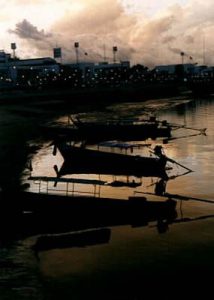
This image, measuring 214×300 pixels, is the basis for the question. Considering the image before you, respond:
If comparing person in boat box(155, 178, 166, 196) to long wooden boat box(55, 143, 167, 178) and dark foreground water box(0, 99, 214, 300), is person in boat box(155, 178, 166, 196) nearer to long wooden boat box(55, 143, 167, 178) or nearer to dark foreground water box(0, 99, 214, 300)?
long wooden boat box(55, 143, 167, 178)

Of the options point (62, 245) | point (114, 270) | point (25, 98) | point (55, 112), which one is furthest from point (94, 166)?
point (25, 98)

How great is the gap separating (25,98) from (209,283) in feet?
467

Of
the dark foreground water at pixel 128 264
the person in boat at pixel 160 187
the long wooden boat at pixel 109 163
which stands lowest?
the dark foreground water at pixel 128 264

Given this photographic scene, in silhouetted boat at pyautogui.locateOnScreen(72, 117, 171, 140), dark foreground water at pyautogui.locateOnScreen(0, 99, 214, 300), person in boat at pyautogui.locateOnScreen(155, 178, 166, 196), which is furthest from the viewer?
silhouetted boat at pyautogui.locateOnScreen(72, 117, 171, 140)

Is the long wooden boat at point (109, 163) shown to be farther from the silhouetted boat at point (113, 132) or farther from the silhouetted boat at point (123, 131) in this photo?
the silhouetted boat at point (123, 131)

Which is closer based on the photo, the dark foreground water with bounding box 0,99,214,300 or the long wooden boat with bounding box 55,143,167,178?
the dark foreground water with bounding box 0,99,214,300

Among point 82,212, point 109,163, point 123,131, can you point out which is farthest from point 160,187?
point 123,131

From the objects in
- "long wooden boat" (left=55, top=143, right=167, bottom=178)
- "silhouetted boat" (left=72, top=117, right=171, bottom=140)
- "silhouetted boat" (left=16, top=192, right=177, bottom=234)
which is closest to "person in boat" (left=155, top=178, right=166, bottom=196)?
"long wooden boat" (left=55, top=143, right=167, bottom=178)

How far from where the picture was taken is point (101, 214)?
104ft

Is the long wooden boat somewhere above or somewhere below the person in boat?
above

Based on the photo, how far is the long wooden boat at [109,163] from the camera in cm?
4772

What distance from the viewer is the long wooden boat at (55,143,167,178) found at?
157 feet

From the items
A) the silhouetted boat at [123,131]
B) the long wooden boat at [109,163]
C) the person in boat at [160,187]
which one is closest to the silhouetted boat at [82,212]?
the person in boat at [160,187]

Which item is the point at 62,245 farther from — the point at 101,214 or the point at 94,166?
the point at 94,166
